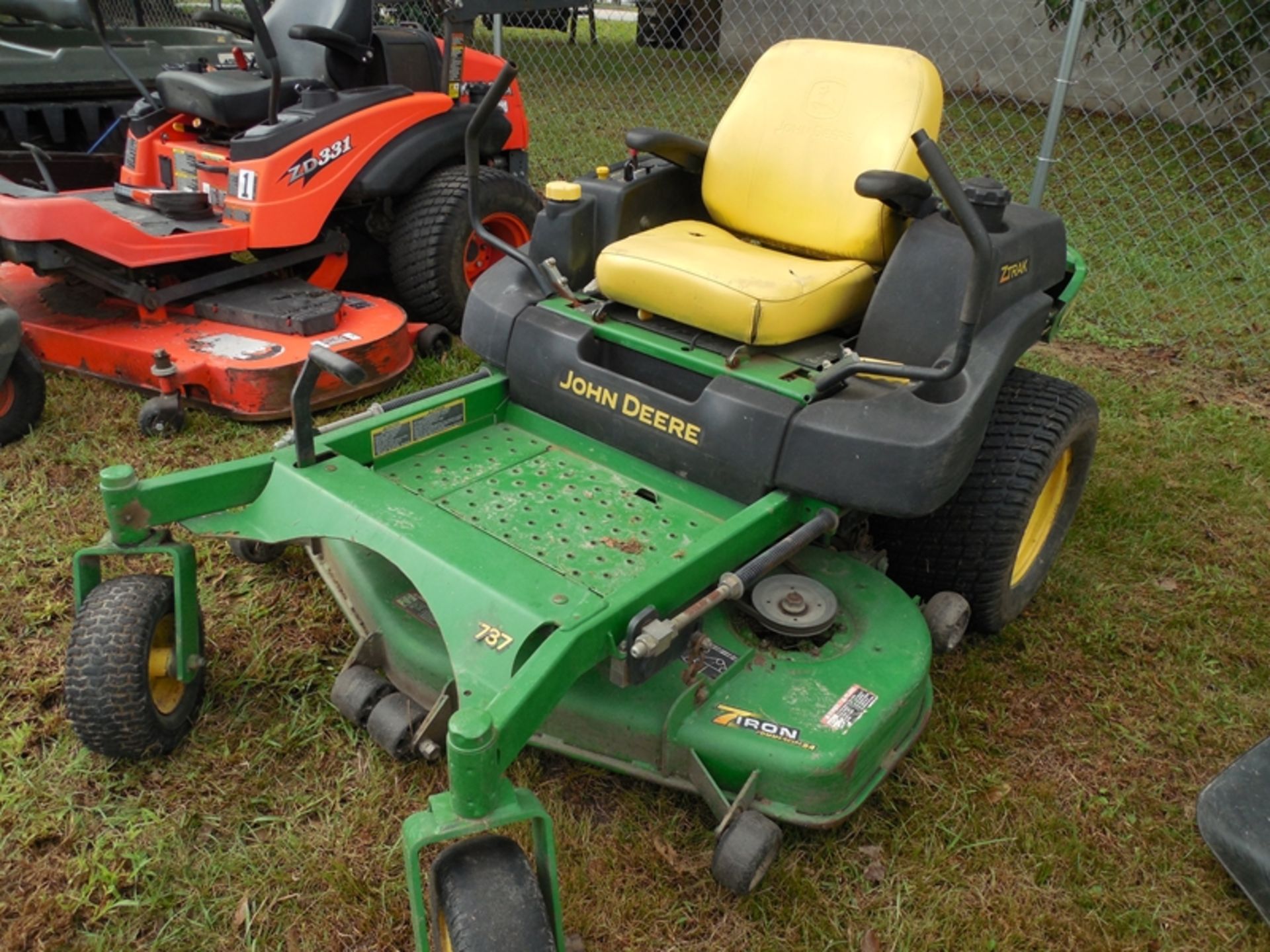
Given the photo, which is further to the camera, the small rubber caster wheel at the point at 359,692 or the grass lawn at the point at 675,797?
the small rubber caster wheel at the point at 359,692

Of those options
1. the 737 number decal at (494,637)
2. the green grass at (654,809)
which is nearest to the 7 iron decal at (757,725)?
the green grass at (654,809)

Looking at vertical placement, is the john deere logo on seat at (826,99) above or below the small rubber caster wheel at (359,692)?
above

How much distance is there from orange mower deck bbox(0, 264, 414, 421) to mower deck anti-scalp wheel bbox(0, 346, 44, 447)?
0.25 meters

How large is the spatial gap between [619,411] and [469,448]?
1.26 feet

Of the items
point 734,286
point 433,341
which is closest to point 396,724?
point 734,286

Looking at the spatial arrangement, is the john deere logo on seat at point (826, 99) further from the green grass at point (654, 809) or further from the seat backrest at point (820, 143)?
the green grass at point (654, 809)

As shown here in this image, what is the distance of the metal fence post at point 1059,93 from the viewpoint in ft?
12.0

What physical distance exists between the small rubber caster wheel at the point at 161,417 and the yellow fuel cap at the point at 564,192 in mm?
1389

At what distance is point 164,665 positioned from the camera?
6.63 ft

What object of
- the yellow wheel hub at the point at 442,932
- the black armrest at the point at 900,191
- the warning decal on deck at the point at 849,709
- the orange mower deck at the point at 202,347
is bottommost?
the orange mower deck at the point at 202,347

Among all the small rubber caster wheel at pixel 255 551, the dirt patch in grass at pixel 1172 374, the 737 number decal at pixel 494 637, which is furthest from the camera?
the dirt patch in grass at pixel 1172 374

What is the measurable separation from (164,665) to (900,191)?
178 centimetres

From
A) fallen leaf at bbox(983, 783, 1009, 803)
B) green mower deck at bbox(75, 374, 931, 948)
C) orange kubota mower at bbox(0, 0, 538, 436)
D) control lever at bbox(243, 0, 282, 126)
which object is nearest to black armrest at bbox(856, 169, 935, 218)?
green mower deck at bbox(75, 374, 931, 948)

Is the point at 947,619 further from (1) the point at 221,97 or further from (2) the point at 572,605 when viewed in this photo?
(1) the point at 221,97
